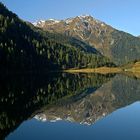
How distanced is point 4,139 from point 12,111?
21.2m

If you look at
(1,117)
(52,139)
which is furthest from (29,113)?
(52,139)

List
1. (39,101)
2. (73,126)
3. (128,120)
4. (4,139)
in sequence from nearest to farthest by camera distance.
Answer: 1. (4,139)
2. (73,126)
3. (128,120)
4. (39,101)

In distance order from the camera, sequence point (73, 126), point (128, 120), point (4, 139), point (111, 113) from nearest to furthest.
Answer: point (4, 139) < point (73, 126) < point (128, 120) < point (111, 113)

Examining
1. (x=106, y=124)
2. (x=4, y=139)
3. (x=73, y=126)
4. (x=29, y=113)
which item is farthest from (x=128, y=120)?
(x=4, y=139)

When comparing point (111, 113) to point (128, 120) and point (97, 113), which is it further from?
point (128, 120)

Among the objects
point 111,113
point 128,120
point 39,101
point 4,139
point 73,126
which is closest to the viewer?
point 4,139

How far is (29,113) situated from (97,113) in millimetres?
13601

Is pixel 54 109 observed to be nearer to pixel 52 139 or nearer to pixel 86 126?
pixel 86 126

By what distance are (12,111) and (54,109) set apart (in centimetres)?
1323

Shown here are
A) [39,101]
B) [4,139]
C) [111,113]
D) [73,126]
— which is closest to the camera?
[4,139]

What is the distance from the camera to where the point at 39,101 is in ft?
268

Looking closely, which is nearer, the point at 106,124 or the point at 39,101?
the point at 106,124

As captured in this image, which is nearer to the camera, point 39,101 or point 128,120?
point 128,120

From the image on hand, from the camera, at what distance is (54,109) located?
74750 millimetres
